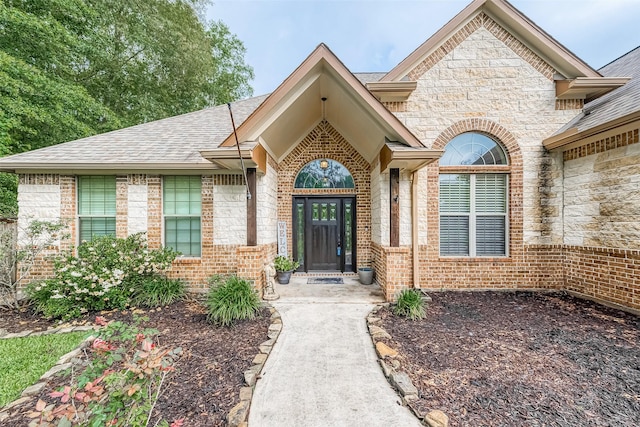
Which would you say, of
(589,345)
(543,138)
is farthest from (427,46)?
(589,345)

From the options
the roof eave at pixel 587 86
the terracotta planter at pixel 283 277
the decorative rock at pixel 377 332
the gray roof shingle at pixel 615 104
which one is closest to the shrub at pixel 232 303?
the terracotta planter at pixel 283 277

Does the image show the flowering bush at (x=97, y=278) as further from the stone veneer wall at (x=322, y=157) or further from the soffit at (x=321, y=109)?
the stone veneer wall at (x=322, y=157)

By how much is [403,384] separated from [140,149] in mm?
7102

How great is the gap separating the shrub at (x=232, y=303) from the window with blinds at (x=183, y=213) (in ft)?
6.37

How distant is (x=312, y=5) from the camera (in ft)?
46.4

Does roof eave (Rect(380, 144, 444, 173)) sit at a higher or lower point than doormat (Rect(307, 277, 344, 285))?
higher

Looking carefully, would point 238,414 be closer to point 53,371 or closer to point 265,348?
point 265,348

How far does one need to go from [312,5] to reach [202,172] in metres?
12.7

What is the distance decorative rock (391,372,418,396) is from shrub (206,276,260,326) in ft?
8.56

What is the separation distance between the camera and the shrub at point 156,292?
217 inches

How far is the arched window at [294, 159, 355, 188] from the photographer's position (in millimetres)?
7887

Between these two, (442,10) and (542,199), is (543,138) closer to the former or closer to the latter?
(542,199)

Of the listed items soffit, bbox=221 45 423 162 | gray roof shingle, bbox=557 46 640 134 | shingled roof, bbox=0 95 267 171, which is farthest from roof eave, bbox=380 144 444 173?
shingled roof, bbox=0 95 267 171

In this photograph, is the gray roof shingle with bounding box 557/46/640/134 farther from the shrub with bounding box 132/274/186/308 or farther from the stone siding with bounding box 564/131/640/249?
the shrub with bounding box 132/274/186/308
